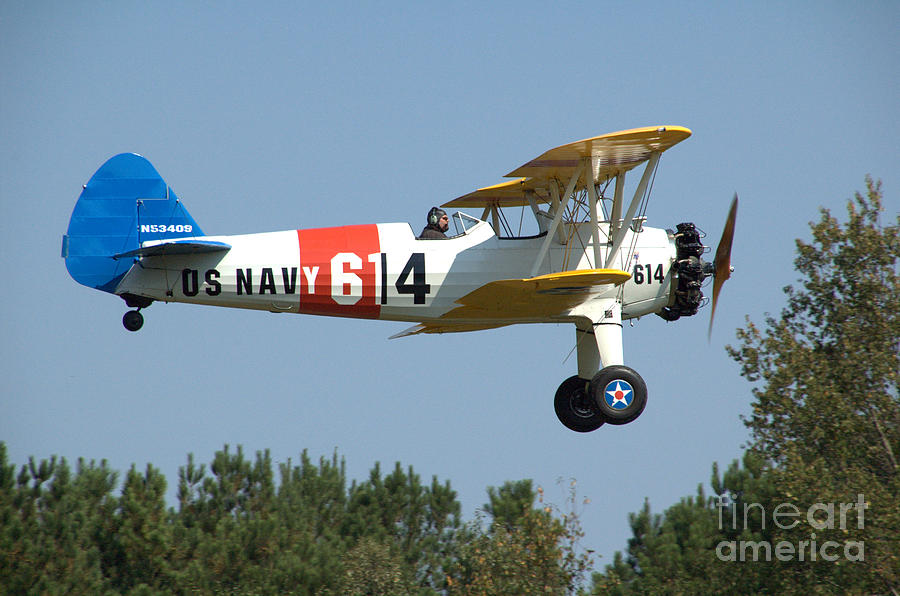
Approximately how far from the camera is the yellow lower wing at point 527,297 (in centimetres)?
1345

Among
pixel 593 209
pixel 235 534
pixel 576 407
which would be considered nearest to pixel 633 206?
pixel 593 209

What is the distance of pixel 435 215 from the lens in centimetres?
1456

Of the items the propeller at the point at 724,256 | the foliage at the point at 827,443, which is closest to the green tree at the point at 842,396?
the foliage at the point at 827,443

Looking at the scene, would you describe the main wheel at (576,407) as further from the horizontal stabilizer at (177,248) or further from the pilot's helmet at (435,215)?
the horizontal stabilizer at (177,248)

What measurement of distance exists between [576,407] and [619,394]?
164 centimetres

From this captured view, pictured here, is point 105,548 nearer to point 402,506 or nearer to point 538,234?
point 402,506

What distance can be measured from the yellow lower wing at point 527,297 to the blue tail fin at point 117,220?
11.4 ft

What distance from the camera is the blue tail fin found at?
13938 mm

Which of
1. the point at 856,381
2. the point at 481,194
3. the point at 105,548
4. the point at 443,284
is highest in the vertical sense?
the point at 481,194

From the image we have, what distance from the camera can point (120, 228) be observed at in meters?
14.2

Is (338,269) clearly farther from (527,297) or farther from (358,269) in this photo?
(527,297)

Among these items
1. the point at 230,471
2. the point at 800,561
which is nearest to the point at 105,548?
the point at 230,471

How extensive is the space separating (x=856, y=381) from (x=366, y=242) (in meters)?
14.6

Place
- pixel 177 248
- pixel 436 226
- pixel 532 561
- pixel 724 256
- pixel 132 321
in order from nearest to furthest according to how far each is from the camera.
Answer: pixel 177 248, pixel 132 321, pixel 436 226, pixel 724 256, pixel 532 561
